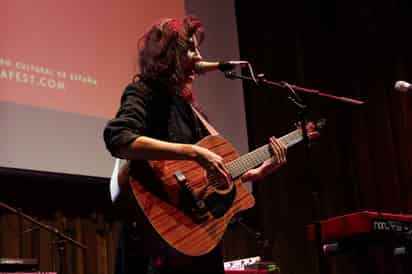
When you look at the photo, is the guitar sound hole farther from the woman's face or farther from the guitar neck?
the woman's face

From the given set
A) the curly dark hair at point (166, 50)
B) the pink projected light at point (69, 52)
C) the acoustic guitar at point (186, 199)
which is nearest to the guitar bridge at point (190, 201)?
the acoustic guitar at point (186, 199)

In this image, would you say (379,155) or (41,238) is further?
(379,155)

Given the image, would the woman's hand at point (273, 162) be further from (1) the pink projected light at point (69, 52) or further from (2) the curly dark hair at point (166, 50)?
(1) the pink projected light at point (69, 52)

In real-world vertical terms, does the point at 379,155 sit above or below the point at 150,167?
above

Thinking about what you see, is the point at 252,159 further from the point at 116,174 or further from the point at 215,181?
the point at 116,174

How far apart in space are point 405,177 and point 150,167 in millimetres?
3187

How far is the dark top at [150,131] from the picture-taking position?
1.91 metres

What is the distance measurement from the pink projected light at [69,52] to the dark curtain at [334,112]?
148cm


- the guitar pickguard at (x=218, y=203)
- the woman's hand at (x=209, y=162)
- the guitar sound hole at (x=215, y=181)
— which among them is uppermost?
the woman's hand at (x=209, y=162)

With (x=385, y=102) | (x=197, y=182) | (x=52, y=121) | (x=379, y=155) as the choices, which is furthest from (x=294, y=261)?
(x=197, y=182)

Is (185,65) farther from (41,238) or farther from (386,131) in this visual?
(386,131)

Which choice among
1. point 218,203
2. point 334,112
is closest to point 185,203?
point 218,203

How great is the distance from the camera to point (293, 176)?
524 centimetres

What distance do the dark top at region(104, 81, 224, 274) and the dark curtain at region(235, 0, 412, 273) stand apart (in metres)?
2.92
